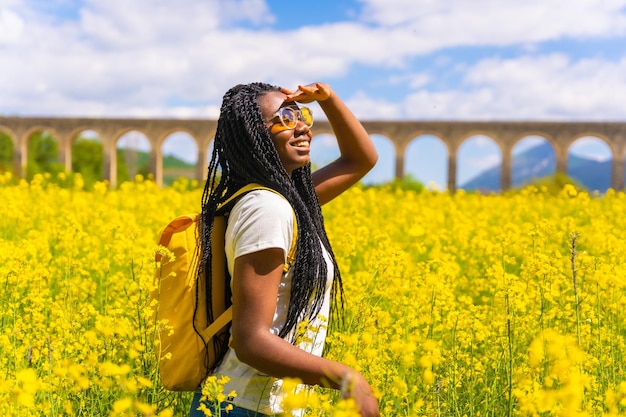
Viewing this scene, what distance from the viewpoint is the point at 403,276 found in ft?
11.4

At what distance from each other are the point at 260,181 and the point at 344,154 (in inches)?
23.2

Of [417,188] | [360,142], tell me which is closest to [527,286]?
[360,142]

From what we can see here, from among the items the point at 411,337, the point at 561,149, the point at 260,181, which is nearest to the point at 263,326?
the point at 260,181

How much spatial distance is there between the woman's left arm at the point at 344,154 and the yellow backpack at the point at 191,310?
0.52 meters

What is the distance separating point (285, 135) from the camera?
1.97 m

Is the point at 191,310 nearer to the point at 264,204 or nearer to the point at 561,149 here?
the point at 264,204

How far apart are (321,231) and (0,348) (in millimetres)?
1643

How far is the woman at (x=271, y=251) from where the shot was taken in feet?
5.52

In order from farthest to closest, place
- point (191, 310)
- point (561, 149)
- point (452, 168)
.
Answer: point (452, 168)
point (561, 149)
point (191, 310)

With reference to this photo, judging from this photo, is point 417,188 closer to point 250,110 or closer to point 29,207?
point 29,207

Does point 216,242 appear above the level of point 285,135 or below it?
below

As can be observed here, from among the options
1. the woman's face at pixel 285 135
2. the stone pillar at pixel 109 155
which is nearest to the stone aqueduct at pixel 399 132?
the stone pillar at pixel 109 155

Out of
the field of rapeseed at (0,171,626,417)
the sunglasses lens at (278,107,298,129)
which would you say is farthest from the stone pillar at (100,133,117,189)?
the sunglasses lens at (278,107,298,129)

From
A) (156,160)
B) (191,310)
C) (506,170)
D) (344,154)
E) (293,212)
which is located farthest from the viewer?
(156,160)
